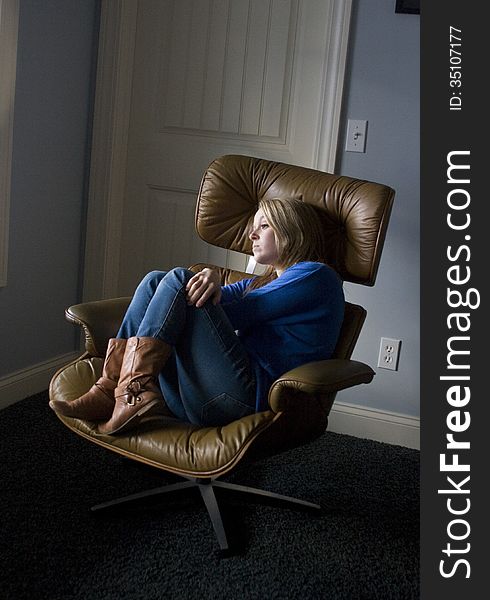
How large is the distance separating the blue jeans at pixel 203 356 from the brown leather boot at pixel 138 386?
0.04m

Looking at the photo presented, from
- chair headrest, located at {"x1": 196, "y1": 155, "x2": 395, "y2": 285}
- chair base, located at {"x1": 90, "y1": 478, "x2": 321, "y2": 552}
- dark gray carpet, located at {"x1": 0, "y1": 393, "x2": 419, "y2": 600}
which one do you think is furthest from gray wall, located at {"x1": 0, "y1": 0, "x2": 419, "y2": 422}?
chair base, located at {"x1": 90, "y1": 478, "x2": 321, "y2": 552}

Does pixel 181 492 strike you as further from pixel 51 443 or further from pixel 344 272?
pixel 344 272

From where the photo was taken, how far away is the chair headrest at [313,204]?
83.0 inches

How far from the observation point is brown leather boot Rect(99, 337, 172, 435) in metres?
1.82

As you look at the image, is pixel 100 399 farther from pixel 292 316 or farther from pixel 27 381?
pixel 27 381

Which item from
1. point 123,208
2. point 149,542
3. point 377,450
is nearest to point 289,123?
point 123,208

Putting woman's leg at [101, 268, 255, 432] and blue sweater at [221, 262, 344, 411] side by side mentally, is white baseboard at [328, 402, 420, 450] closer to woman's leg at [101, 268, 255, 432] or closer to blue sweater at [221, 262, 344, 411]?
blue sweater at [221, 262, 344, 411]

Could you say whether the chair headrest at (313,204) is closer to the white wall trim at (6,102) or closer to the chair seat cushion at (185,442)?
the chair seat cushion at (185,442)

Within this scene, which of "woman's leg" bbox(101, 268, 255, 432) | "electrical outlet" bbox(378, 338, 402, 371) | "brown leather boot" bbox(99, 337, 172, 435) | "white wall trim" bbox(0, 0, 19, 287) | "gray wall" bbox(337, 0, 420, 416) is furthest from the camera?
"electrical outlet" bbox(378, 338, 402, 371)

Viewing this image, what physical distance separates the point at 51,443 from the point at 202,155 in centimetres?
124

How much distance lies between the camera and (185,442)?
5.93ft

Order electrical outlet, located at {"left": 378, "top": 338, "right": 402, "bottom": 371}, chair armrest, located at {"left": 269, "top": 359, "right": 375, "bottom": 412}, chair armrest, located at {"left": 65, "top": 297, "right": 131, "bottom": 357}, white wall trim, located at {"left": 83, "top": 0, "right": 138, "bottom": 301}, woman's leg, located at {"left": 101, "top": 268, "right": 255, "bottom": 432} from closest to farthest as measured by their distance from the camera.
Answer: chair armrest, located at {"left": 269, "top": 359, "right": 375, "bottom": 412}, woman's leg, located at {"left": 101, "top": 268, "right": 255, "bottom": 432}, chair armrest, located at {"left": 65, "top": 297, "right": 131, "bottom": 357}, electrical outlet, located at {"left": 378, "top": 338, "right": 402, "bottom": 371}, white wall trim, located at {"left": 83, "top": 0, "right": 138, "bottom": 301}

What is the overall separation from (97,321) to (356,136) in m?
1.19

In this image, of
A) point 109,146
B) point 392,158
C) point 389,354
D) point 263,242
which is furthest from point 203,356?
point 109,146
